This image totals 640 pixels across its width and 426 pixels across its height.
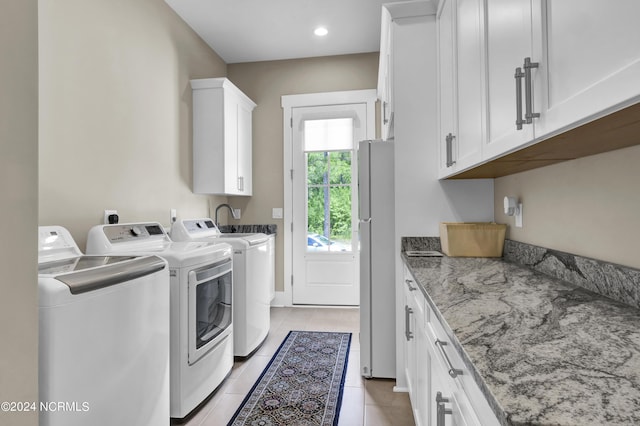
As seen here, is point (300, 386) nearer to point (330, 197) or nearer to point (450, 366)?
point (450, 366)

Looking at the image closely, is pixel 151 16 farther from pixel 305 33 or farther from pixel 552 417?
pixel 552 417

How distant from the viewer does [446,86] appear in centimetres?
187

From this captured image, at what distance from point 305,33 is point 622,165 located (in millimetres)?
3127

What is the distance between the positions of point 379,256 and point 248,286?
1.03m

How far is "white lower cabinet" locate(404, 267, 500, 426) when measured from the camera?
2.34ft

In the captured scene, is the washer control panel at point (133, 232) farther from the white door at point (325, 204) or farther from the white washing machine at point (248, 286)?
the white door at point (325, 204)

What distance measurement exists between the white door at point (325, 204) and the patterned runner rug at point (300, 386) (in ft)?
3.45

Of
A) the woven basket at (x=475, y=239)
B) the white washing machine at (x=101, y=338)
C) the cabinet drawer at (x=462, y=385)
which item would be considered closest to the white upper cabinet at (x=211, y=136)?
the white washing machine at (x=101, y=338)

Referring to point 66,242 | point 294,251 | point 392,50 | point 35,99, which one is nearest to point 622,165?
point 392,50

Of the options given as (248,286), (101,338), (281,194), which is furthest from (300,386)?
(281,194)

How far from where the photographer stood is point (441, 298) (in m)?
1.10

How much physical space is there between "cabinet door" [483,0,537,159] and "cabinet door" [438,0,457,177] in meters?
0.50

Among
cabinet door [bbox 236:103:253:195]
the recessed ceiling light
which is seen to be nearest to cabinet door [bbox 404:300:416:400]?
cabinet door [bbox 236:103:253:195]

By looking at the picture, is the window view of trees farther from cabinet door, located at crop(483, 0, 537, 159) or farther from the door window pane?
cabinet door, located at crop(483, 0, 537, 159)
